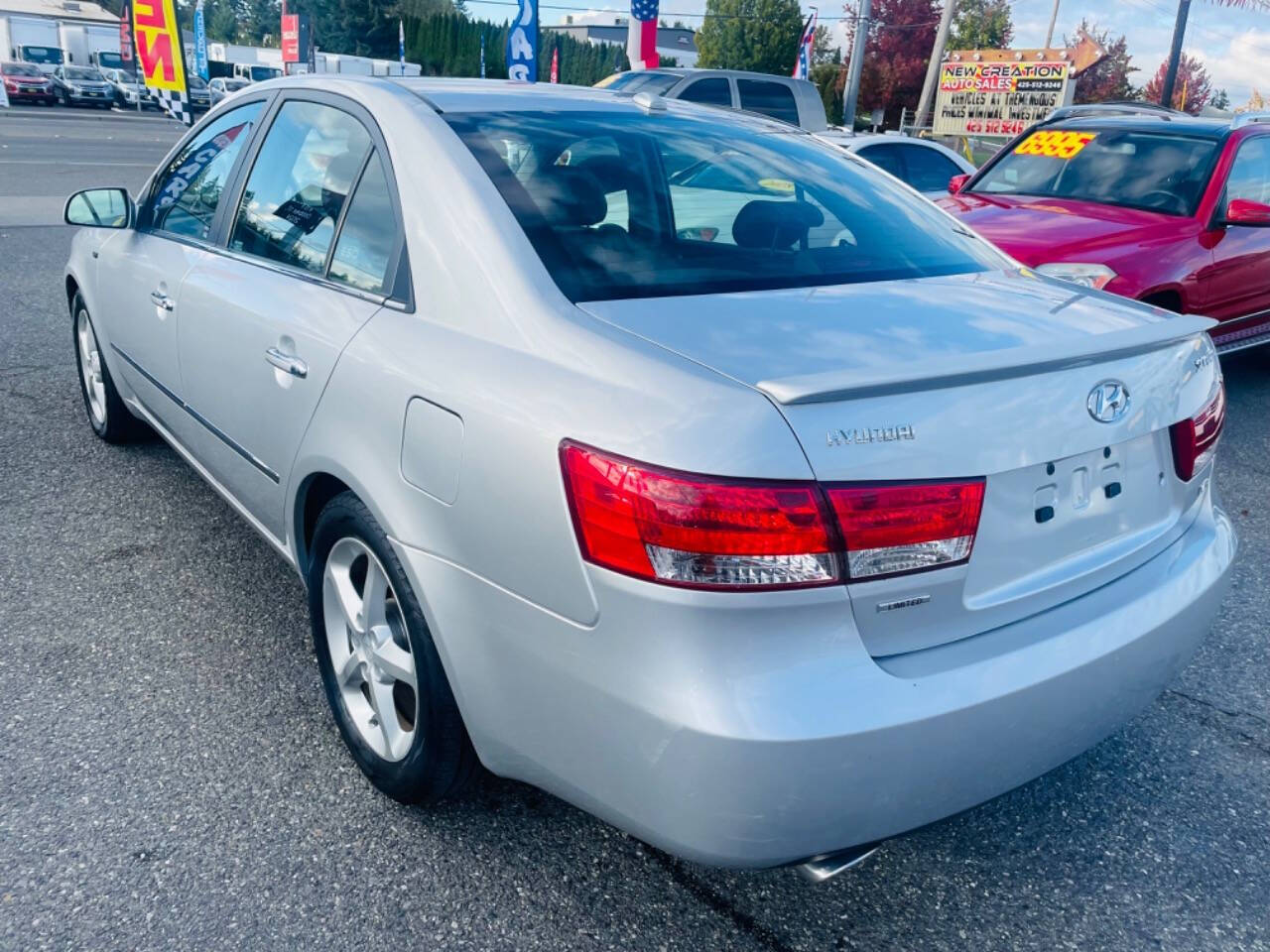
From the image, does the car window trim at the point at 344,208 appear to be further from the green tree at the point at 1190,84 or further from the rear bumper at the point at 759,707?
the green tree at the point at 1190,84

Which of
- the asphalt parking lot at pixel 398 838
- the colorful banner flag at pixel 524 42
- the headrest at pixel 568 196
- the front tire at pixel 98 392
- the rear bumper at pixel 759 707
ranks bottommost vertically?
the asphalt parking lot at pixel 398 838

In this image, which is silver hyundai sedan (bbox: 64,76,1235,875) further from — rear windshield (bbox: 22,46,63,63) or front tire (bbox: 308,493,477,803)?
rear windshield (bbox: 22,46,63,63)

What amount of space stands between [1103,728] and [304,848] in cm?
168

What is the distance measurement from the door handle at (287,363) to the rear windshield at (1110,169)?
5345mm

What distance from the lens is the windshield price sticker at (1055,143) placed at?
692 centimetres

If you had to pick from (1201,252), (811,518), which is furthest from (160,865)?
(1201,252)

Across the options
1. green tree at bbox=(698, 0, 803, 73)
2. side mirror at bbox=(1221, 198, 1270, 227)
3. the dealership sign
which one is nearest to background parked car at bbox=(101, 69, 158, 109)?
green tree at bbox=(698, 0, 803, 73)

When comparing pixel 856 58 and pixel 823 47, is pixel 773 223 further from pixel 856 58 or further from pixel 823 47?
pixel 823 47

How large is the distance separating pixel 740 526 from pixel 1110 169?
6.00m

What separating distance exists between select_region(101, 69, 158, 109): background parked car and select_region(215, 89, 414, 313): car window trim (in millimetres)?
44427

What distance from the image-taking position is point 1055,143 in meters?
7.14

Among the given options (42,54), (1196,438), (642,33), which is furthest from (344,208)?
(42,54)

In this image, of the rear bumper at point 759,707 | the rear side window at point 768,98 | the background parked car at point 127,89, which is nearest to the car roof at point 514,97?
the rear bumper at point 759,707

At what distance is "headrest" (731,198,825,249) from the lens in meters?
2.60
